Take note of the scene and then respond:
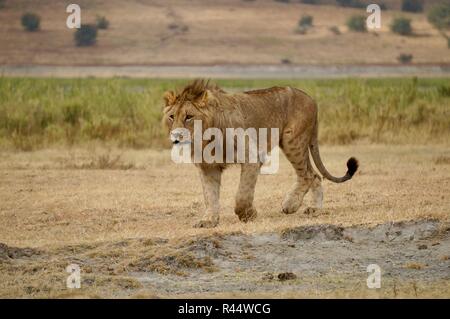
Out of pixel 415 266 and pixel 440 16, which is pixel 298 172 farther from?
pixel 440 16

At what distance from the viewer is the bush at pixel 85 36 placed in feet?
197

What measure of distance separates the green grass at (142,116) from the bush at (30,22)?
38920 mm

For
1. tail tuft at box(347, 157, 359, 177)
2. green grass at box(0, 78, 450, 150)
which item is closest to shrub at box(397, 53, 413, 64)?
green grass at box(0, 78, 450, 150)

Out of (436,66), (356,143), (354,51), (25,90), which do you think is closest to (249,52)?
(354,51)

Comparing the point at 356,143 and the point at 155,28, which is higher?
the point at 356,143

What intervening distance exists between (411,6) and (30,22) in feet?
77.0

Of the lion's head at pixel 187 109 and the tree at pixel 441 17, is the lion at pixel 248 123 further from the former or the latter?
the tree at pixel 441 17

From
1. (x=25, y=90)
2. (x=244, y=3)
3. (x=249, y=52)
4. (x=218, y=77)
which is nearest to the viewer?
(x=25, y=90)

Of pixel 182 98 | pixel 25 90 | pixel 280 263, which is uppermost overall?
pixel 182 98

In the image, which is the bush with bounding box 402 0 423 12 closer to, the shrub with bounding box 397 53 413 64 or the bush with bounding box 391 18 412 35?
the bush with bounding box 391 18 412 35

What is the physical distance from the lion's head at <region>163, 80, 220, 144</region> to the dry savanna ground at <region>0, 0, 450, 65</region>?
4687 cm
